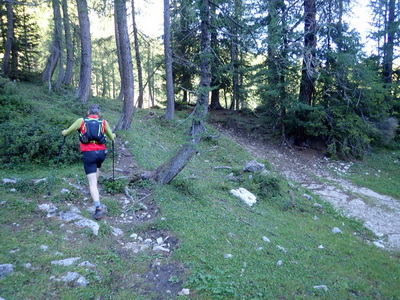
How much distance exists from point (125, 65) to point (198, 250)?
8395 millimetres

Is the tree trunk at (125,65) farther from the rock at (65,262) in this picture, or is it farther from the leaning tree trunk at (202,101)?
the rock at (65,262)

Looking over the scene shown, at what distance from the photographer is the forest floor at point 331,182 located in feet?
24.8

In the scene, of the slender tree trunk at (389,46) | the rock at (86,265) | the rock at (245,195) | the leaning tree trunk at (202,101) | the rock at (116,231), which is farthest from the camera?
the slender tree trunk at (389,46)

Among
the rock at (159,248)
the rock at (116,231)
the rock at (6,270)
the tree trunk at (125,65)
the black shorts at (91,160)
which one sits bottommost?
the rock at (159,248)

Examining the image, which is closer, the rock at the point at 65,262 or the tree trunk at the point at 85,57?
the rock at the point at 65,262

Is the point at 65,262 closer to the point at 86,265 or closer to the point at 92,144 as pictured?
the point at 86,265

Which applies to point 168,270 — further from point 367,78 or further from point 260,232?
point 367,78

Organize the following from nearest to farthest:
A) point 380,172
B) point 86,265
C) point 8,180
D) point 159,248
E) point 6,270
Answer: point 6,270
point 86,265
point 159,248
point 8,180
point 380,172

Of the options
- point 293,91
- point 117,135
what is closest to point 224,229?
point 117,135

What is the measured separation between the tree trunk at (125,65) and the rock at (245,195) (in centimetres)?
560

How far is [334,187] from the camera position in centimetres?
1042

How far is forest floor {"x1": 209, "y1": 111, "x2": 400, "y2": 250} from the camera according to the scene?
7.57 metres

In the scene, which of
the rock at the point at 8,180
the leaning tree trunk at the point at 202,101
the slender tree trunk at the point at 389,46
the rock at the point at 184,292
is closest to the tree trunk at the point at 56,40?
the rock at the point at 8,180

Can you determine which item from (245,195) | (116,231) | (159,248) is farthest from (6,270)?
(245,195)
